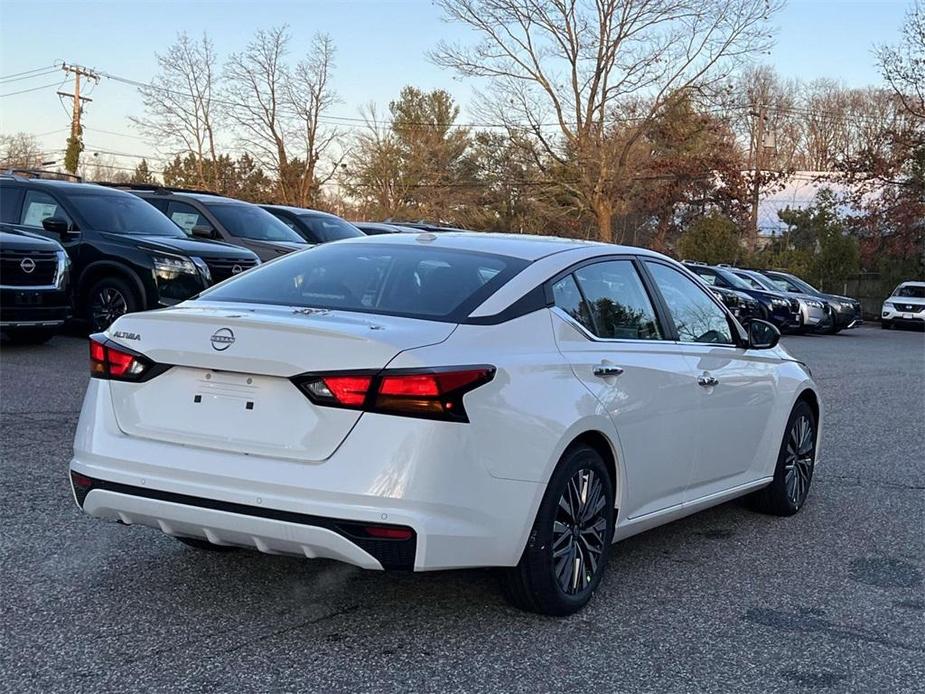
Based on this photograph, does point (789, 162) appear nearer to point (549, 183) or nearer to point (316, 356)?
point (549, 183)

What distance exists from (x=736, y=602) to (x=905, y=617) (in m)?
0.70

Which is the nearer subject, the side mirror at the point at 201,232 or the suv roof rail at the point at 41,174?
the side mirror at the point at 201,232

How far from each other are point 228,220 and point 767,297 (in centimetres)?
1417

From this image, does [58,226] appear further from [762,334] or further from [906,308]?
[906,308]

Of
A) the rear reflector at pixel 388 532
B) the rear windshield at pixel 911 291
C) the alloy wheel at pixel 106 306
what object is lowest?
the rear reflector at pixel 388 532

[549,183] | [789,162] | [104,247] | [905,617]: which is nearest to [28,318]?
[104,247]

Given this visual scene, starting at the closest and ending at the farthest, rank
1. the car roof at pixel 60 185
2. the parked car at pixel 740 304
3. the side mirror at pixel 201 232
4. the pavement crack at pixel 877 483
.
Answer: the pavement crack at pixel 877 483, the car roof at pixel 60 185, the side mirror at pixel 201 232, the parked car at pixel 740 304

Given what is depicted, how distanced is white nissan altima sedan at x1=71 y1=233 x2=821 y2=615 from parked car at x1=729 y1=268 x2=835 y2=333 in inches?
844

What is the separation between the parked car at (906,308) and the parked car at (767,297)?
927 centimetres

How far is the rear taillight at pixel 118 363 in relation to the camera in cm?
411

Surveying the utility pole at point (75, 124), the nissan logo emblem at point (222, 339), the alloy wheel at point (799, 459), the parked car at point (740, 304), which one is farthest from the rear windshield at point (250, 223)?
the utility pole at point (75, 124)

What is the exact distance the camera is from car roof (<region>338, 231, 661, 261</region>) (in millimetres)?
4895

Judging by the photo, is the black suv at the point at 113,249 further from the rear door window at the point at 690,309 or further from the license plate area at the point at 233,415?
the license plate area at the point at 233,415

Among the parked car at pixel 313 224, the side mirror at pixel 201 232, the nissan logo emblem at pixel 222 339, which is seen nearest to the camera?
the nissan logo emblem at pixel 222 339
